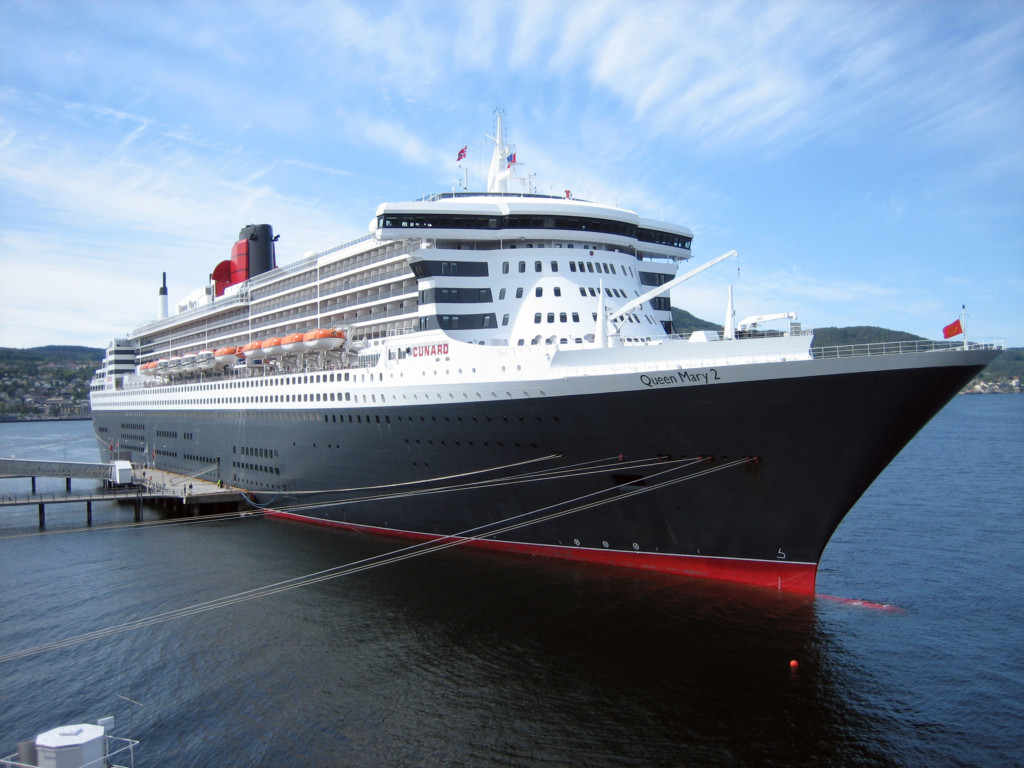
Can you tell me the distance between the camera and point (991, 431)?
74.3 metres

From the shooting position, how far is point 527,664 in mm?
13883

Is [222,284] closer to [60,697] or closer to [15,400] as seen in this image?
[60,697]

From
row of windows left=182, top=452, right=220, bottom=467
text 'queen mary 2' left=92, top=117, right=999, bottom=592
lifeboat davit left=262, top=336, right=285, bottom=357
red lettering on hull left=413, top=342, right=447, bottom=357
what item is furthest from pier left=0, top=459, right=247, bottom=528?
red lettering on hull left=413, top=342, right=447, bottom=357

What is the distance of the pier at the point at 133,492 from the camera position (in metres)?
31.7

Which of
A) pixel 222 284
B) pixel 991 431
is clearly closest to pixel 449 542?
pixel 222 284

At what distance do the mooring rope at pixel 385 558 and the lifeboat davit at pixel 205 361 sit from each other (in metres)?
18.6

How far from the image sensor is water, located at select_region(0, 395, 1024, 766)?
11.2 meters

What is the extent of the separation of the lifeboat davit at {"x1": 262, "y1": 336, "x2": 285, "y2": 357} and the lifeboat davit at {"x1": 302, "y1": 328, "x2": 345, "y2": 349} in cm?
209

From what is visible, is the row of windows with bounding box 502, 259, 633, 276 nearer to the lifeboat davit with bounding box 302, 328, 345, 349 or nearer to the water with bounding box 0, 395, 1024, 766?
the lifeboat davit with bounding box 302, 328, 345, 349

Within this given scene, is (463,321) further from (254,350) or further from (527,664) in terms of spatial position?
(254,350)

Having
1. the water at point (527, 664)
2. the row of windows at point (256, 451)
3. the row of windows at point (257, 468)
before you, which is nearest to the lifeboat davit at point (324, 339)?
the row of windows at point (256, 451)

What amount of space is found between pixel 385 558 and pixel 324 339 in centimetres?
823

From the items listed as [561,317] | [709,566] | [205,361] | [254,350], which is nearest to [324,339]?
[254,350]

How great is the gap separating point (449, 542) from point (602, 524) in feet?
18.0
